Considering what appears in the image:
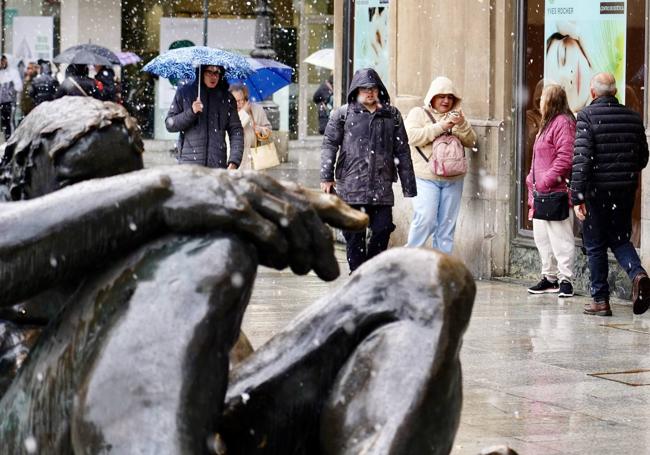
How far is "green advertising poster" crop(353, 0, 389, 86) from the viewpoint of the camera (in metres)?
16.0

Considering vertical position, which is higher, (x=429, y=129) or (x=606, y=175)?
(x=429, y=129)

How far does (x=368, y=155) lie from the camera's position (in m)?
12.3

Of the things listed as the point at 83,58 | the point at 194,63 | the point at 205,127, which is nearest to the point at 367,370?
the point at 205,127

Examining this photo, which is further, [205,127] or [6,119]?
[6,119]

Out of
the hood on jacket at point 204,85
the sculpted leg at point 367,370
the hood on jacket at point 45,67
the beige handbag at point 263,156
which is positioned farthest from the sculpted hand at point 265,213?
the hood on jacket at point 45,67

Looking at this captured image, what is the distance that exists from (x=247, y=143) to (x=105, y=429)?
13219mm

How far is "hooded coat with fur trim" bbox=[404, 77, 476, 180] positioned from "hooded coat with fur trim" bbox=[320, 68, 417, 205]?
1.68ft

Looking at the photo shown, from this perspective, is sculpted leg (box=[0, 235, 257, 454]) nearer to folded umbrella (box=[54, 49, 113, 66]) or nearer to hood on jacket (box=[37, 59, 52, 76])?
folded umbrella (box=[54, 49, 113, 66])

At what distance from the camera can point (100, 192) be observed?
2375mm

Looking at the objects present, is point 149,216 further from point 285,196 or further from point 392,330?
point 392,330

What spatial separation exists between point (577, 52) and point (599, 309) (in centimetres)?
280

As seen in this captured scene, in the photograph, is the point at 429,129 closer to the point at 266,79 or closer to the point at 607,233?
the point at 607,233

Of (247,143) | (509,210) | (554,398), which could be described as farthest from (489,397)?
(247,143)

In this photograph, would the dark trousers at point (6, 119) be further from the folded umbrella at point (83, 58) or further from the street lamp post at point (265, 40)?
the folded umbrella at point (83, 58)
